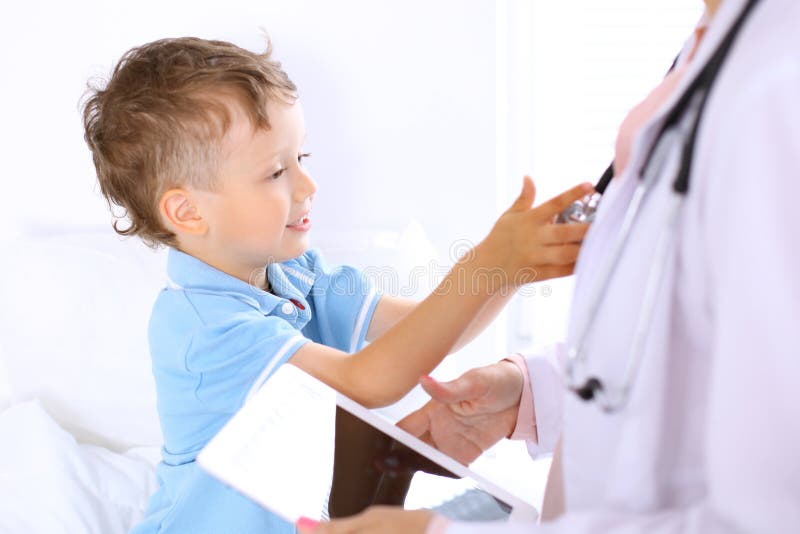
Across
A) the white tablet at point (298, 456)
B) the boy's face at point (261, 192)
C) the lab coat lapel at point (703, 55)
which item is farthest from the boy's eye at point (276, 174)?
the lab coat lapel at point (703, 55)

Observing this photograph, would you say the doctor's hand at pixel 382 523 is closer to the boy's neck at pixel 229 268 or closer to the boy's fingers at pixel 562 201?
the boy's fingers at pixel 562 201

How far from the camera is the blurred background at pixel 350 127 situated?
1.57m

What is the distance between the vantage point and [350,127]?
162cm

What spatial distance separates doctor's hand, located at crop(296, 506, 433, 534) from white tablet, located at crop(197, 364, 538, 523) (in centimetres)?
5

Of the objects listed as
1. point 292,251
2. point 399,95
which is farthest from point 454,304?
point 399,95

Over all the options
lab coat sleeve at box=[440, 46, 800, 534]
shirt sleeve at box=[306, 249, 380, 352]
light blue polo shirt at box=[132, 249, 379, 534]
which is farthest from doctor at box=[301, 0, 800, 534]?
shirt sleeve at box=[306, 249, 380, 352]

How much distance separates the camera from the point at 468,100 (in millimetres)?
1600

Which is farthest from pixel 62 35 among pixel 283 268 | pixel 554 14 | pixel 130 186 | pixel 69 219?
pixel 554 14

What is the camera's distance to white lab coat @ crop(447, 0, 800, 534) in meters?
0.47

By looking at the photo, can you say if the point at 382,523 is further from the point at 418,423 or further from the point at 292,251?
the point at 292,251

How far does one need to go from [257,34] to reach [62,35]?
40 centimetres

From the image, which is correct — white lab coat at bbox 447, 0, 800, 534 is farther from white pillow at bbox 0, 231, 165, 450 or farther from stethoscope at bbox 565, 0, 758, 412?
white pillow at bbox 0, 231, 165, 450

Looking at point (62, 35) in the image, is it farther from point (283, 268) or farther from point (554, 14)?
point (554, 14)

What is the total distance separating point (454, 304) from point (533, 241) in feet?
0.44
